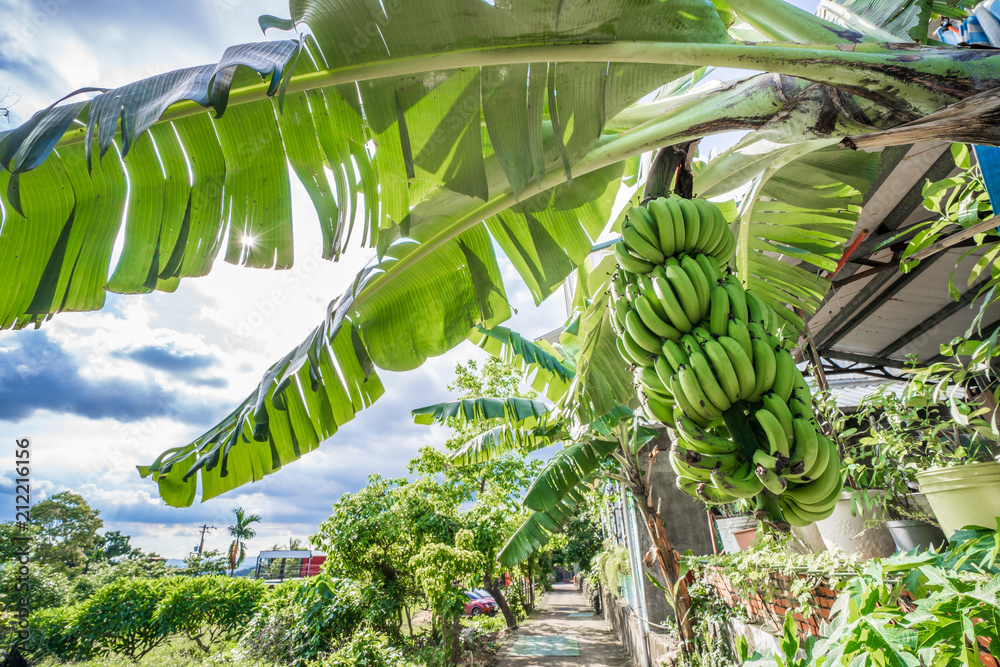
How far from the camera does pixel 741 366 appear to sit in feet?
3.60

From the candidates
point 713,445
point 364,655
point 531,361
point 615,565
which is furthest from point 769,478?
point 615,565

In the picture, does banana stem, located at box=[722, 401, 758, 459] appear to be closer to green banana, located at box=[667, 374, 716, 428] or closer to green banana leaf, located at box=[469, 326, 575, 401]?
green banana, located at box=[667, 374, 716, 428]

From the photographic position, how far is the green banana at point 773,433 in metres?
0.98

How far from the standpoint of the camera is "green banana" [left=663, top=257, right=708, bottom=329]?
48.8 inches

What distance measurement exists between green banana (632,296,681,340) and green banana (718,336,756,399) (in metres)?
0.16

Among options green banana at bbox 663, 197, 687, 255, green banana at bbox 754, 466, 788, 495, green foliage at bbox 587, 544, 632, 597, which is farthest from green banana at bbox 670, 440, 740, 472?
green foliage at bbox 587, 544, 632, 597

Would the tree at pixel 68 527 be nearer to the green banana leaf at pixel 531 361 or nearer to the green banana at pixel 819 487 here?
the green banana leaf at pixel 531 361

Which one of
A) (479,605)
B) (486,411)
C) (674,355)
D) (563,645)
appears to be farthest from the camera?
(479,605)

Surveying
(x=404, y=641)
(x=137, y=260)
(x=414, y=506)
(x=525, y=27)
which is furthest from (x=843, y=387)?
(x=137, y=260)

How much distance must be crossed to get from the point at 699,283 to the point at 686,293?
57 millimetres

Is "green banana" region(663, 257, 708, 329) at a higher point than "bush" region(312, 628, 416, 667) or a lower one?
higher

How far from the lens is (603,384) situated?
2438 millimetres

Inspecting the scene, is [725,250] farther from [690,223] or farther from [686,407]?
[686,407]

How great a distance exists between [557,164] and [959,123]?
98 cm
